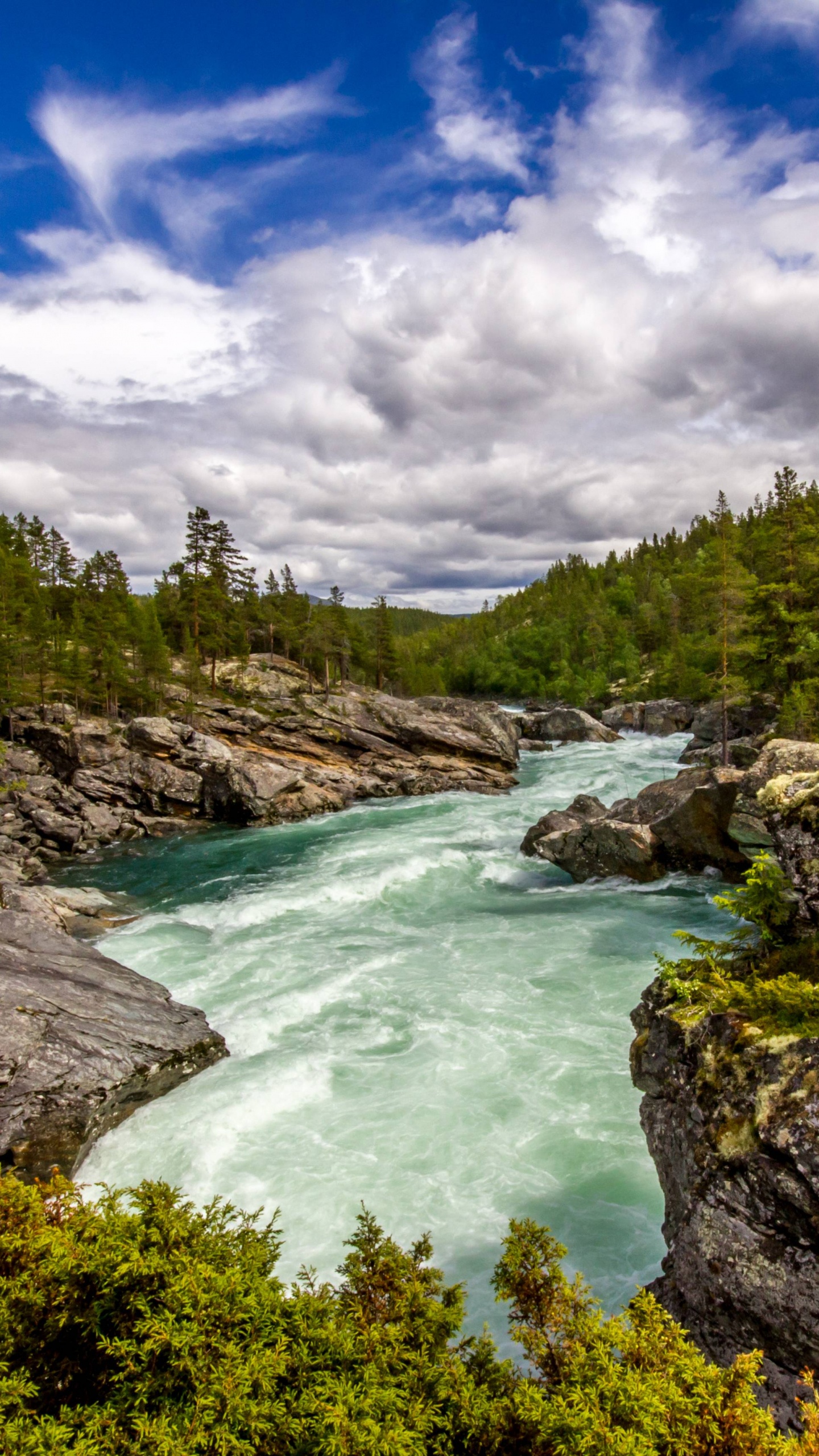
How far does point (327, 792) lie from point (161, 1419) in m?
45.5

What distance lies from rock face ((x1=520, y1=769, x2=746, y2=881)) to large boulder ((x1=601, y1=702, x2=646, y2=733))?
52991 mm

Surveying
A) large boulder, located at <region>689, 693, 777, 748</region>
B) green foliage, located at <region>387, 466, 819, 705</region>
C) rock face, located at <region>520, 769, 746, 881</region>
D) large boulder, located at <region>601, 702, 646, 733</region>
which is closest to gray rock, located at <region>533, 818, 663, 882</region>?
rock face, located at <region>520, 769, 746, 881</region>

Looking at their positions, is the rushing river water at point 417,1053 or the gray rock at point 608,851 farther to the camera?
the gray rock at point 608,851

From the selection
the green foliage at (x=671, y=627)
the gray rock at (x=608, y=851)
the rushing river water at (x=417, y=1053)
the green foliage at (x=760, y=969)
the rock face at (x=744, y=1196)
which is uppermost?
the green foliage at (x=671, y=627)

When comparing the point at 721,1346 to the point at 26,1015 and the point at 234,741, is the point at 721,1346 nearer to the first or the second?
the point at 26,1015

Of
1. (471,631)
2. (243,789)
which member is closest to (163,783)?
(243,789)

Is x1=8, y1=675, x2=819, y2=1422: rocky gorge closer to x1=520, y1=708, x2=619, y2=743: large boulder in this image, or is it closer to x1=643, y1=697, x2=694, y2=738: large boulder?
x1=520, y1=708, x2=619, y2=743: large boulder

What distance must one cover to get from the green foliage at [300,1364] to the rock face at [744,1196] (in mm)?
1268

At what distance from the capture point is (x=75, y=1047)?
13.8 meters

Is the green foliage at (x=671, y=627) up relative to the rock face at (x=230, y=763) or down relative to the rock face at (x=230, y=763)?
up

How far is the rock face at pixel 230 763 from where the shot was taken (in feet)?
133

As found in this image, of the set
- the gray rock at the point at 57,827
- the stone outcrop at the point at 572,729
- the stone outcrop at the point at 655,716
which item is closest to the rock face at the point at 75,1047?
the gray rock at the point at 57,827

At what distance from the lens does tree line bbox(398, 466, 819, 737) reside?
42.1 meters

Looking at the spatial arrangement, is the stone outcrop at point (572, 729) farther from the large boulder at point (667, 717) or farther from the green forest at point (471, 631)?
the green forest at point (471, 631)
